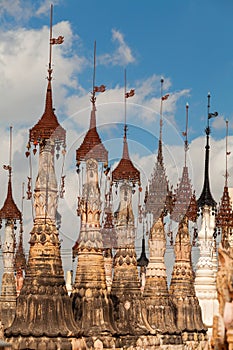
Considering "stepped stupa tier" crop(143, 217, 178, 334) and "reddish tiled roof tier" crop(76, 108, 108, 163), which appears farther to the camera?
"stepped stupa tier" crop(143, 217, 178, 334)

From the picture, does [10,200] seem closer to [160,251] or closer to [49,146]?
[160,251]

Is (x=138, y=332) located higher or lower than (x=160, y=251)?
lower

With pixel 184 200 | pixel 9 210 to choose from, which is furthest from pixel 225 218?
pixel 9 210

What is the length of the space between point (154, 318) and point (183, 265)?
425 centimetres

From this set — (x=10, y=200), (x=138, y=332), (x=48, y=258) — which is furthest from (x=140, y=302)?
(x=10, y=200)

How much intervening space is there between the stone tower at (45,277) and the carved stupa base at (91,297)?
296 centimetres

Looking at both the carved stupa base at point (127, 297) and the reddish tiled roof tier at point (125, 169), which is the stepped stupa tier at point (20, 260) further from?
the reddish tiled roof tier at point (125, 169)

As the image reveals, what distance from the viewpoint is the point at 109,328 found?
3772 centimetres

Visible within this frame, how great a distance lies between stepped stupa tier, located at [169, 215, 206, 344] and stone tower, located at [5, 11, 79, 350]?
591 inches

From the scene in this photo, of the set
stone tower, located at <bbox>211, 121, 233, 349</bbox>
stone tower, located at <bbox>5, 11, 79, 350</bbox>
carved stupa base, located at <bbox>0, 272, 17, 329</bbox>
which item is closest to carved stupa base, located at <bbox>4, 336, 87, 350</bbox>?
stone tower, located at <bbox>5, 11, 79, 350</bbox>

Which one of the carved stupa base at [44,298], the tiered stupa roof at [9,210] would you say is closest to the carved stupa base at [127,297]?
the carved stupa base at [44,298]

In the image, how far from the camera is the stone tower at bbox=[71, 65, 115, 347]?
37.2 meters

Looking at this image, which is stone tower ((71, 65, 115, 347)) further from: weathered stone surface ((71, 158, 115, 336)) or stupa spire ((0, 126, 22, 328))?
stupa spire ((0, 126, 22, 328))

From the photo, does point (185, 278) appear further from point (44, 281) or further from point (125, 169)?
point (44, 281)
